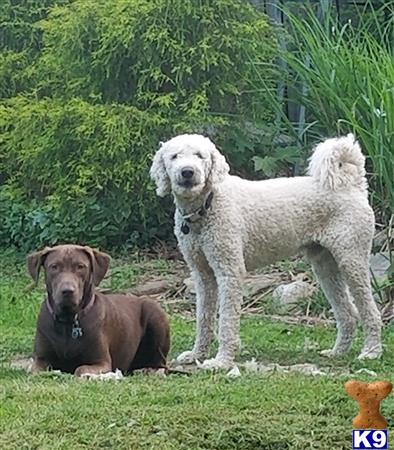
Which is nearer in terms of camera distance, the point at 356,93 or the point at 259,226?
the point at 259,226

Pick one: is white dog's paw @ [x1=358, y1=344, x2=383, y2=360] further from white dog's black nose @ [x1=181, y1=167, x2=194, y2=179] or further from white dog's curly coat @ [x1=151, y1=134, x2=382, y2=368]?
white dog's black nose @ [x1=181, y1=167, x2=194, y2=179]

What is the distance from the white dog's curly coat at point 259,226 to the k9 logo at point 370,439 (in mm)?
3829

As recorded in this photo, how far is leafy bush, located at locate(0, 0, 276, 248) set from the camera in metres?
11.9

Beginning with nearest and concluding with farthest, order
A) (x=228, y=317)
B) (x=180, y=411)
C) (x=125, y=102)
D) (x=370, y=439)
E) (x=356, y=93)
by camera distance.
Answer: (x=370, y=439) < (x=180, y=411) < (x=228, y=317) < (x=356, y=93) < (x=125, y=102)

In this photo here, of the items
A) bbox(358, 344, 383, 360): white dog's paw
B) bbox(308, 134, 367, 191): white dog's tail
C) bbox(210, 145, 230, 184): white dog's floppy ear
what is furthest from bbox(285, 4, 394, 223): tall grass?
bbox(210, 145, 230, 184): white dog's floppy ear

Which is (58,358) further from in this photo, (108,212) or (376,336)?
(108,212)

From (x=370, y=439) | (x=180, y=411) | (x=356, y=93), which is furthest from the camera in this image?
(x=356, y=93)

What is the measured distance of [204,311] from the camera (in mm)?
7770

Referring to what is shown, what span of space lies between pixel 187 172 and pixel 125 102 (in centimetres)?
512

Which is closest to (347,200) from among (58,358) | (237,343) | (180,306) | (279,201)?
(279,201)

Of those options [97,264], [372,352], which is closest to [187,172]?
[97,264]

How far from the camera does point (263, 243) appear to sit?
779 centimetres

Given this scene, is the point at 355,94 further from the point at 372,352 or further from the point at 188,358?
the point at 188,358

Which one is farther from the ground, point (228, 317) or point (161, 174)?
point (161, 174)
